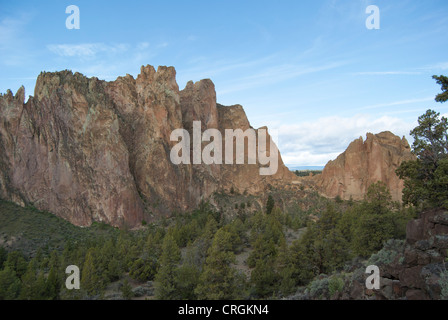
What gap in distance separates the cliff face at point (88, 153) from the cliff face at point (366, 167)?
4699 cm

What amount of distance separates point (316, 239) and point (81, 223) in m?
49.1

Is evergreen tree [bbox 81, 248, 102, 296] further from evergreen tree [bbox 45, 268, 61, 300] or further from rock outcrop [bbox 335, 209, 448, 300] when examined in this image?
rock outcrop [bbox 335, 209, 448, 300]

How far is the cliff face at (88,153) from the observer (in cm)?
6216

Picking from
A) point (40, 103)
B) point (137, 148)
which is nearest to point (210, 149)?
point (137, 148)

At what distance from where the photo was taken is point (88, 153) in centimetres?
6450

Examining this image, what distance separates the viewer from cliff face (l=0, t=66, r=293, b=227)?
62156 millimetres

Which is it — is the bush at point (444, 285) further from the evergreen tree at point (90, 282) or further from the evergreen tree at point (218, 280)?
the evergreen tree at point (90, 282)

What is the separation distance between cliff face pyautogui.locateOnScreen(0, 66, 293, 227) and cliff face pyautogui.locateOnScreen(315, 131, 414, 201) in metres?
47.0

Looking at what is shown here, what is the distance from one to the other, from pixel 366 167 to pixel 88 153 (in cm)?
7474

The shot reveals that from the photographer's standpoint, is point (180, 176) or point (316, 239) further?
point (180, 176)

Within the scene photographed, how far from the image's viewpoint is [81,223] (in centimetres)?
6038

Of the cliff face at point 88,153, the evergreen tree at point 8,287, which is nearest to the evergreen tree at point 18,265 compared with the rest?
the evergreen tree at point 8,287

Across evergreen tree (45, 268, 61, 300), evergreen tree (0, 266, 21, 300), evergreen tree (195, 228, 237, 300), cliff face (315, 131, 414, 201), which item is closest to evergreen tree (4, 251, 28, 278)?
evergreen tree (0, 266, 21, 300)
